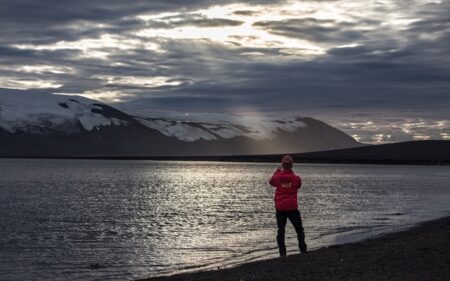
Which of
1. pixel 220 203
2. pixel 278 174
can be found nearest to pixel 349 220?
pixel 220 203

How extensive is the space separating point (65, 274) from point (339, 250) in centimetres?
817

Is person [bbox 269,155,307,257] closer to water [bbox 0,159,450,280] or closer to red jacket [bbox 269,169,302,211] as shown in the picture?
red jacket [bbox 269,169,302,211]

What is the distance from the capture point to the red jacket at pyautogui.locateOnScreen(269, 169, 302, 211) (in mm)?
18141

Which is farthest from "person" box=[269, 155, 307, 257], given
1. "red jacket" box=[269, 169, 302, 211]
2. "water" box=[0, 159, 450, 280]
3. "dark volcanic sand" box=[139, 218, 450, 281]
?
"water" box=[0, 159, 450, 280]

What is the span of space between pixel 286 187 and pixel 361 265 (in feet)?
10.0

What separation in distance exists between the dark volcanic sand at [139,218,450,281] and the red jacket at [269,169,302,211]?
4.75ft

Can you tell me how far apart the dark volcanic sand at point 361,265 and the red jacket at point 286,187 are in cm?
145

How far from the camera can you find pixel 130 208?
45.3 m

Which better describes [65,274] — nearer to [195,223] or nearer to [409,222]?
[195,223]

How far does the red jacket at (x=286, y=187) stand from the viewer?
18.1 metres

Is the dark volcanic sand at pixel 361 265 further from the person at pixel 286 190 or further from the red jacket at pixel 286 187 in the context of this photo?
the red jacket at pixel 286 187

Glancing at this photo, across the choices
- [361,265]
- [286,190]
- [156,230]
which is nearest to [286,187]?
[286,190]

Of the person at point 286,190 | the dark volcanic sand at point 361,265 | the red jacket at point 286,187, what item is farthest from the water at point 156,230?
the red jacket at point 286,187

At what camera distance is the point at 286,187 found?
1833 centimetres
